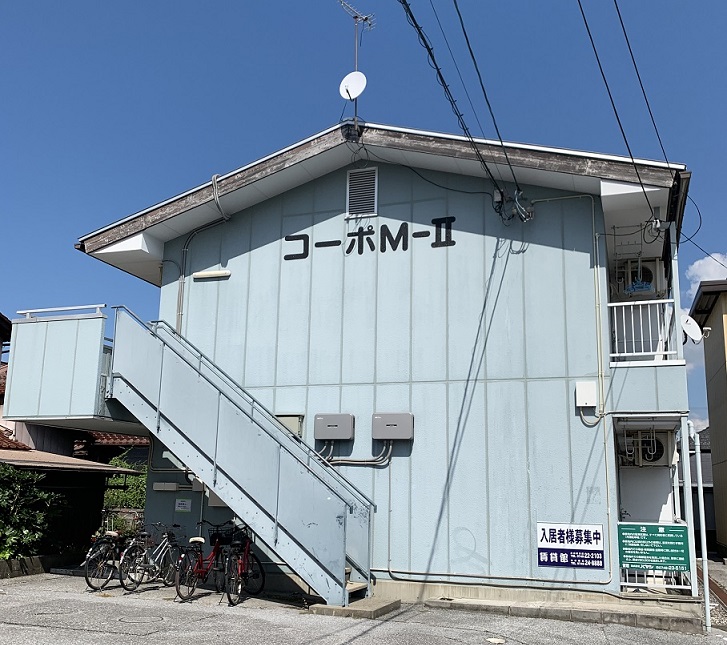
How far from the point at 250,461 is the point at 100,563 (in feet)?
9.89

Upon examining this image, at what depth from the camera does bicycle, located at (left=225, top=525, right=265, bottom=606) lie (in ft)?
34.2

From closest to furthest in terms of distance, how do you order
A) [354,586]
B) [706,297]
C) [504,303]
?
[354,586], [504,303], [706,297]

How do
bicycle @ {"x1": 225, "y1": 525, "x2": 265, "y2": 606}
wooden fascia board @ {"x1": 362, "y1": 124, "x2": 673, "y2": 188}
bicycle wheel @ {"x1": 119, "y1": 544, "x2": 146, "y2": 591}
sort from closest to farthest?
1. bicycle @ {"x1": 225, "y1": 525, "x2": 265, "y2": 606}
2. wooden fascia board @ {"x1": 362, "y1": 124, "x2": 673, "y2": 188}
3. bicycle wheel @ {"x1": 119, "y1": 544, "x2": 146, "y2": 591}

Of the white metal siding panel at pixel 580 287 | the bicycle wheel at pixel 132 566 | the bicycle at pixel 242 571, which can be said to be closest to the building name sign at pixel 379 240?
the white metal siding panel at pixel 580 287

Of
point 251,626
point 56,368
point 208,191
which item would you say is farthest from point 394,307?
point 56,368

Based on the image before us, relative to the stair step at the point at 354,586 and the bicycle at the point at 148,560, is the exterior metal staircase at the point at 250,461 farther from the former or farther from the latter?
the bicycle at the point at 148,560

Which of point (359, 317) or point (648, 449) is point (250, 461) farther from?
point (648, 449)

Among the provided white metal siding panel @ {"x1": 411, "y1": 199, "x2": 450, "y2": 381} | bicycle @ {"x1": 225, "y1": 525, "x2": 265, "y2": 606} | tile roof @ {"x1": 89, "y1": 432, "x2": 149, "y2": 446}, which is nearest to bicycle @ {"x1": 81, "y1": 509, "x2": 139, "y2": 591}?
bicycle @ {"x1": 225, "y1": 525, "x2": 265, "y2": 606}

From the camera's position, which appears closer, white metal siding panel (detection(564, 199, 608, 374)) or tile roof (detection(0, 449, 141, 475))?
white metal siding panel (detection(564, 199, 608, 374))

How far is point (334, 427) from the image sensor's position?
11.9 meters

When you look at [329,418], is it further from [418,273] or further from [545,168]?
→ [545,168]

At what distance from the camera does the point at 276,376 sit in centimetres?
1262

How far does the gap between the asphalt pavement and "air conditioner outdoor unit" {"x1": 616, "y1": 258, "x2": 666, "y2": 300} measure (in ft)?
19.7

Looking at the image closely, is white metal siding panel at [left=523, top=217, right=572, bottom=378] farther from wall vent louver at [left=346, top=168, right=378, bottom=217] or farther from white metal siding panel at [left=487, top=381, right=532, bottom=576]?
wall vent louver at [left=346, top=168, right=378, bottom=217]
